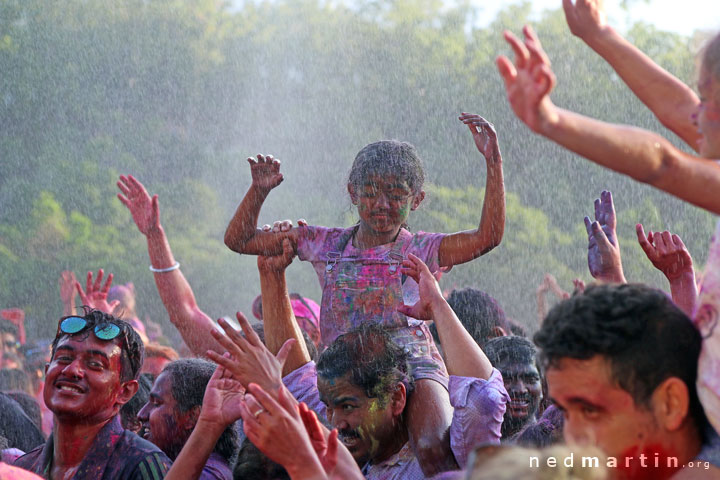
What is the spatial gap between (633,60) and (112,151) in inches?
535

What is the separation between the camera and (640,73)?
8.41ft

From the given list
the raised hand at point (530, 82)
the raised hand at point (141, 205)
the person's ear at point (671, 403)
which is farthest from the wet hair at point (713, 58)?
the raised hand at point (141, 205)

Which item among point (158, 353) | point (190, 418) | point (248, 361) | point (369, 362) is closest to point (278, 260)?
point (190, 418)

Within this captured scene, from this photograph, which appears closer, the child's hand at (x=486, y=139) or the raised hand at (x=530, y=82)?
the raised hand at (x=530, y=82)

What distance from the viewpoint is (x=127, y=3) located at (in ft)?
54.1

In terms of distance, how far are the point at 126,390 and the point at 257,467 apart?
0.62 metres

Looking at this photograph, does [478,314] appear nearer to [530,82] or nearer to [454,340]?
[454,340]

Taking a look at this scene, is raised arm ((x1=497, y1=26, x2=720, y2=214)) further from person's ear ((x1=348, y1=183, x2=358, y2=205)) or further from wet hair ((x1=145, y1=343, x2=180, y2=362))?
wet hair ((x1=145, y1=343, x2=180, y2=362))

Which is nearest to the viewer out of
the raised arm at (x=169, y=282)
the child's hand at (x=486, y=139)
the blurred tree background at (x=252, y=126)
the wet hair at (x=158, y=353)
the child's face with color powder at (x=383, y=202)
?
the child's hand at (x=486, y=139)

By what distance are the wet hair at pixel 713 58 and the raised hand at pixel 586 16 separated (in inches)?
17.7

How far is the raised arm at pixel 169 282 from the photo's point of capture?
4.76 metres

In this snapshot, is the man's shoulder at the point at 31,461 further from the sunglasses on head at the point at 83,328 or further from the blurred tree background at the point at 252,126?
the blurred tree background at the point at 252,126

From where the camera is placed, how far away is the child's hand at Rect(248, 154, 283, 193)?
409 centimetres

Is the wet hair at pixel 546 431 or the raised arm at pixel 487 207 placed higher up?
the raised arm at pixel 487 207
